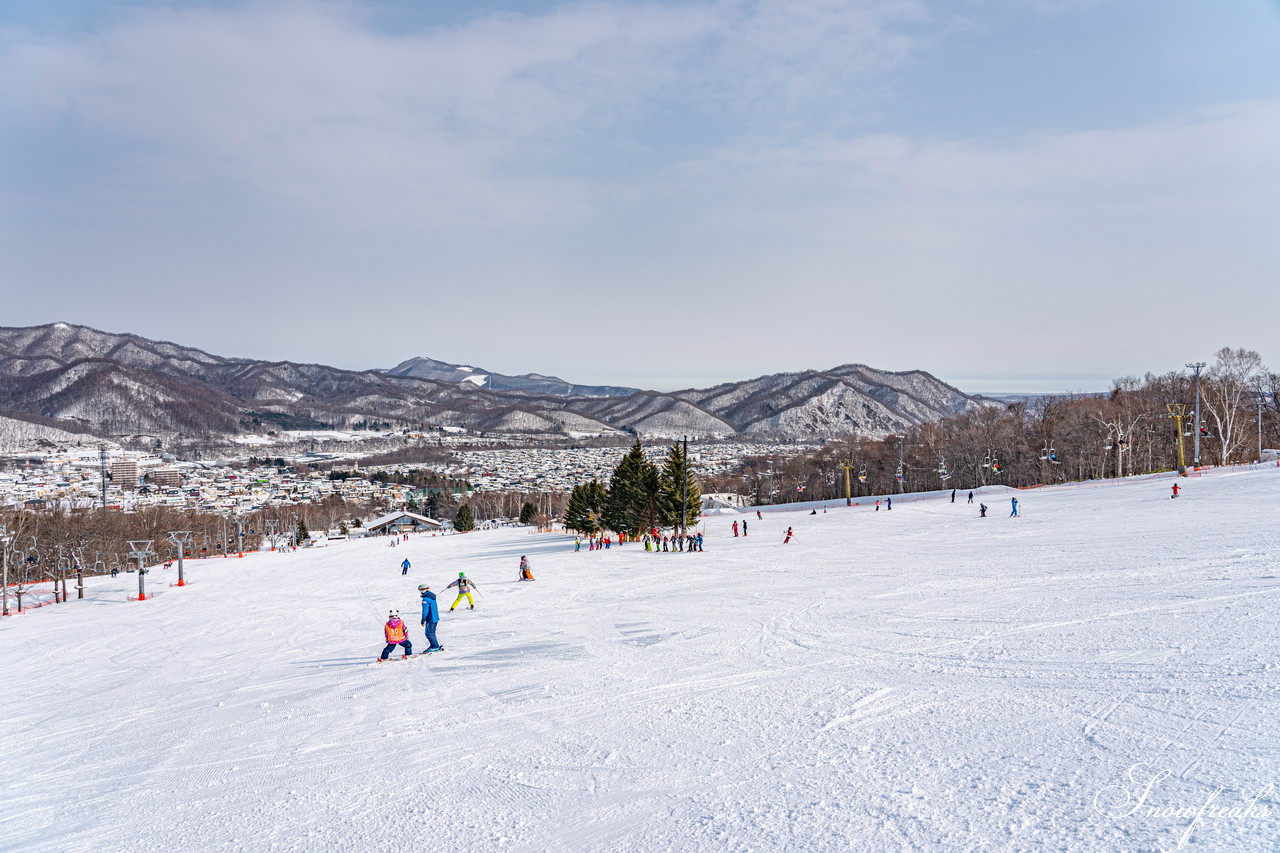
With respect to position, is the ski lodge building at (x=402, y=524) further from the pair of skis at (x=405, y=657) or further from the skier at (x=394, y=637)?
the skier at (x=394, y=637)

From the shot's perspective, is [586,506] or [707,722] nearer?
[707,722]

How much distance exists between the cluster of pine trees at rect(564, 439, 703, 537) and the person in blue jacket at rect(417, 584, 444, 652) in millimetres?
28138

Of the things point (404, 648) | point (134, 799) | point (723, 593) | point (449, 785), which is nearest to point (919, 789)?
point (449, 785)

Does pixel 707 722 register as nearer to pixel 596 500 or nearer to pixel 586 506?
pixel 596 500

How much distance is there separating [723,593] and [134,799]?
43.4ft

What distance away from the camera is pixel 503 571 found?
2797cm

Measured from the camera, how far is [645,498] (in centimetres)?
4806

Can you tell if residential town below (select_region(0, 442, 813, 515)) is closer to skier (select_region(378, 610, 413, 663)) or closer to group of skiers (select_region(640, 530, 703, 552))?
group of skiers (select_region(640, 530, 703, 552))

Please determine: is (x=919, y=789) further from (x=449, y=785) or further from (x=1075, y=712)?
(x=449, y=785)

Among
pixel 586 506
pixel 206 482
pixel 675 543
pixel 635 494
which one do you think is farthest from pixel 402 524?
pixel 206 482

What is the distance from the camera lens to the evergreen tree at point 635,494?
158ft

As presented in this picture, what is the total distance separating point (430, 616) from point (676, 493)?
3057 centimetres

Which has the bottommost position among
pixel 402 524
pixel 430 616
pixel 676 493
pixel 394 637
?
pixel 402 524

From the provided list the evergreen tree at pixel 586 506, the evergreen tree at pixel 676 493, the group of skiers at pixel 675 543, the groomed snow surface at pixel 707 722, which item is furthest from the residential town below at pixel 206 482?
the groomed snow surface at pixel 707 722
